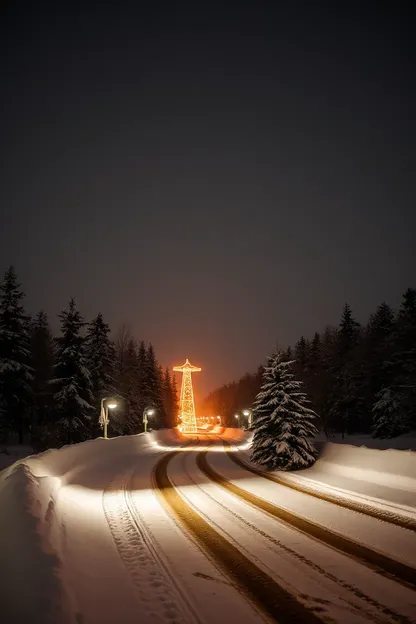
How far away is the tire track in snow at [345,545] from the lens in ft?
20.1

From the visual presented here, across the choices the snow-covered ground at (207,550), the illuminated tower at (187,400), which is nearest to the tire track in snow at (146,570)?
the snow-covered ground at (207,550)

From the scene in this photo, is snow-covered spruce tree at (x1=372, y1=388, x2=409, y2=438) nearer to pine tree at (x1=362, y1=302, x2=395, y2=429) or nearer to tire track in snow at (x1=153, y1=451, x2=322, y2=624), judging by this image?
pine tree at (x1=362, y1=302, x2=395, y2=429)

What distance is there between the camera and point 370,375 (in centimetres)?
4553

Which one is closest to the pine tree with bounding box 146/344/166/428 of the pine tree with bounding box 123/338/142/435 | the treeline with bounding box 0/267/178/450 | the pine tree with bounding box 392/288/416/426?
the pine tree with bounding box 123/338/142/435

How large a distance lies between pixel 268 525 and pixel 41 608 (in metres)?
5.70

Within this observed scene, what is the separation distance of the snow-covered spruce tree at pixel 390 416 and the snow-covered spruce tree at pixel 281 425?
71.0 ft

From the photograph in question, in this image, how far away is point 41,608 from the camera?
4352 mm

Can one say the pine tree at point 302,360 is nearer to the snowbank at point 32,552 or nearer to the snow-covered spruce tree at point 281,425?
the snow-covered spruce tree at point 281,425

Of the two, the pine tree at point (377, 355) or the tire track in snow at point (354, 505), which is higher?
the pine tree at point (377, 355)

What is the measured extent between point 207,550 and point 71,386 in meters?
31.1

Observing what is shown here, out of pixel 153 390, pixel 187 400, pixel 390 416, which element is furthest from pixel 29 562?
pixel 187 400

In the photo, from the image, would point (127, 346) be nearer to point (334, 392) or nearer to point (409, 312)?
point (334, 392)

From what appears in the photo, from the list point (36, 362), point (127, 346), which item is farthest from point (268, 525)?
point (127, 346)

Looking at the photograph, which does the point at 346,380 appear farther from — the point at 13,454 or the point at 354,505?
the point at 354,505
